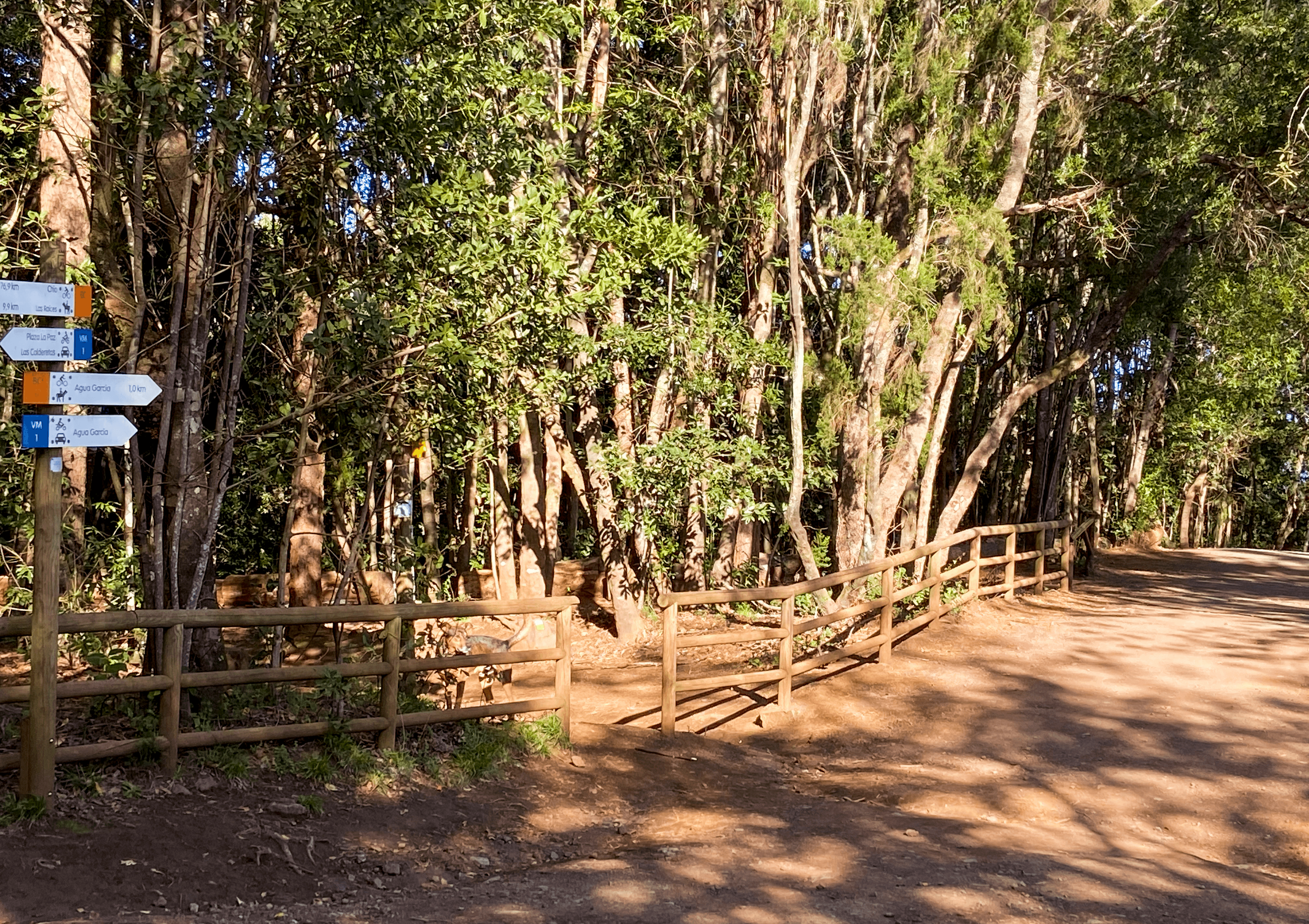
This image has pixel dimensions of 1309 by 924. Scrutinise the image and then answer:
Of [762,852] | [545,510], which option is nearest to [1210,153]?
[545,510]

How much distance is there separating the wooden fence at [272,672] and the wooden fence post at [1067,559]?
459 inches

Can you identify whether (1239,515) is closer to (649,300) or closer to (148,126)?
(649,300)

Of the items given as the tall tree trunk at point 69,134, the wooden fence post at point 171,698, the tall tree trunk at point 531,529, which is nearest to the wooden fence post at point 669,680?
the wooden fence post at point 171,698

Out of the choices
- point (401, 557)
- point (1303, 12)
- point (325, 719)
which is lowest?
point (325, 719)

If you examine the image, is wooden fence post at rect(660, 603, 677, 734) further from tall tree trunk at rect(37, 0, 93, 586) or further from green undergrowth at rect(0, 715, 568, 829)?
tall tree trunk at rect(37, 0, 93, 586)

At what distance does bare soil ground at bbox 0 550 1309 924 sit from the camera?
5629 millimetres

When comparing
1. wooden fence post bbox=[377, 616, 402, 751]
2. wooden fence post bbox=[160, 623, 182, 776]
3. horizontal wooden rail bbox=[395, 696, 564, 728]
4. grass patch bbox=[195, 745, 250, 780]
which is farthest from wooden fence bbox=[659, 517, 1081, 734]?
wooden fence post bbox=[160, 623, 182, 776]

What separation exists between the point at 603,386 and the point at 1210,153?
8.38 meters

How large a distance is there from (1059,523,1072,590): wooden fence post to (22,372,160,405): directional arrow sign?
1483 centimetres

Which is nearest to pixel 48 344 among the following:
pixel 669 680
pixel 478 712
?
pixel 478 712

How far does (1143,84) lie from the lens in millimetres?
15273

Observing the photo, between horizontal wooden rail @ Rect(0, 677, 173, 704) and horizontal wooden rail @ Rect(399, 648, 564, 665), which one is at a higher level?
horizontal wooden rail @ Rect(0, 677, 173, 704)

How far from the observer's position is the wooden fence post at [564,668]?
8539 millimetres

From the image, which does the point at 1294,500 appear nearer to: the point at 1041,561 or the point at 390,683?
the point at 1041,561
